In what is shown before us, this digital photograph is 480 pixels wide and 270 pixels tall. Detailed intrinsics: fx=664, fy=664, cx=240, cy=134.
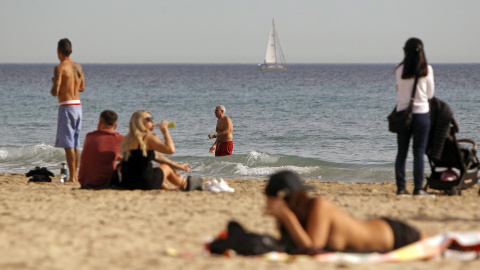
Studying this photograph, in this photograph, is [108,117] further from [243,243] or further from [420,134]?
[243,243]

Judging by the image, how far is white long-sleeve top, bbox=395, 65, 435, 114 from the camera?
6.91 meters

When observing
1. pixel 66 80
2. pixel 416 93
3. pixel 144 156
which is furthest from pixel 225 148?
pixel 416 93

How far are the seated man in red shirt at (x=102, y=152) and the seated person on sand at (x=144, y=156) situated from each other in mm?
251

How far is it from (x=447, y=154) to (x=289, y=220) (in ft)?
12.9

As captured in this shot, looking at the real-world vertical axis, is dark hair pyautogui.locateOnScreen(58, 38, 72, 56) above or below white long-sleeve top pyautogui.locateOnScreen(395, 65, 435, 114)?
above

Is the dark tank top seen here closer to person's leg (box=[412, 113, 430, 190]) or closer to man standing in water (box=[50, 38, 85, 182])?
man standing in water (box=[50, 38, 85, 182])

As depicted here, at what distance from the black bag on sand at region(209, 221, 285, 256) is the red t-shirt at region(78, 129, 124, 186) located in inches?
135

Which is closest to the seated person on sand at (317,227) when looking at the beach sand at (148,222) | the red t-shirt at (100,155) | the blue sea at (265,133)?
the beach sand at (148,222)

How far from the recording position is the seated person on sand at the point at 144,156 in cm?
730

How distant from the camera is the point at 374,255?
438 cm

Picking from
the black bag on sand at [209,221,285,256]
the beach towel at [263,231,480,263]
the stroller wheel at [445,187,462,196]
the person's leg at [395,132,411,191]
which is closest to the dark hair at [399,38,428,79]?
the person's leg at [395,132,411,191]

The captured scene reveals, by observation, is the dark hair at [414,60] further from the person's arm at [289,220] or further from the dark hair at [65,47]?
the dark hair at [65,47]

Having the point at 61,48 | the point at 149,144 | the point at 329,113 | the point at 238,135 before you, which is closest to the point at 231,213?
the point at 149,144

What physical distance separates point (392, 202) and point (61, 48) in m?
4.55
